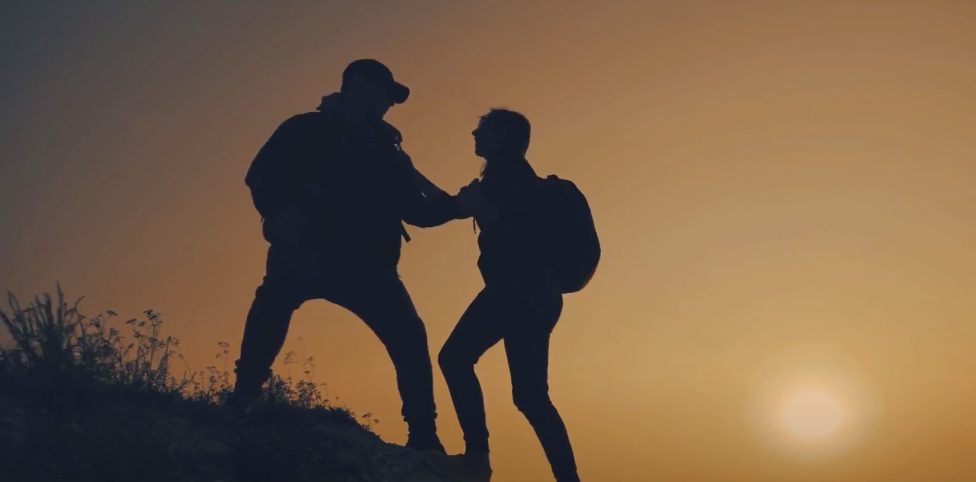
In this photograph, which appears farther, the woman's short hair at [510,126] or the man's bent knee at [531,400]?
the woman's short hair at [510,126]

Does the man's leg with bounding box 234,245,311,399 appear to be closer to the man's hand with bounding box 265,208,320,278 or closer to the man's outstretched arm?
the man's hand with bounding box 265,208,320,278

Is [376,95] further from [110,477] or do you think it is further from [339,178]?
[110,477]

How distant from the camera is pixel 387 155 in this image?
8.02m

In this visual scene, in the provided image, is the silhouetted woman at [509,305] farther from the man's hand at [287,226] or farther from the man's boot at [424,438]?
the man's hand at [287,226]

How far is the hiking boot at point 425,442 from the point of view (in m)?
7.94

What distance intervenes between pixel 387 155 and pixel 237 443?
2387 millimetres

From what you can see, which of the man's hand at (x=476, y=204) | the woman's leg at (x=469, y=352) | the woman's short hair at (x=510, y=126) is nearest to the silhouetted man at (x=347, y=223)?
the man's hand at (x=476, y=204)

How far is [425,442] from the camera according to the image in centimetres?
795

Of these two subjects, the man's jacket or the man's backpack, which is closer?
the man's backpack

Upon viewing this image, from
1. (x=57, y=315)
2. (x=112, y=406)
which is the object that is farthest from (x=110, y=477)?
(x=57, y=315)

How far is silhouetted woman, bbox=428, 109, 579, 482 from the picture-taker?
293 inches

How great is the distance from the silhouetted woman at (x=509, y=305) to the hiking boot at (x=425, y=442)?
0.89 ft

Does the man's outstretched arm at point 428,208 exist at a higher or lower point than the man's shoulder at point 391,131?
lower

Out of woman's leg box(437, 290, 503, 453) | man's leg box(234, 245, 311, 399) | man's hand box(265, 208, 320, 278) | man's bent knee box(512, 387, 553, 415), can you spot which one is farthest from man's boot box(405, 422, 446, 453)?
man's hand box(265, 208, 320, 278)
